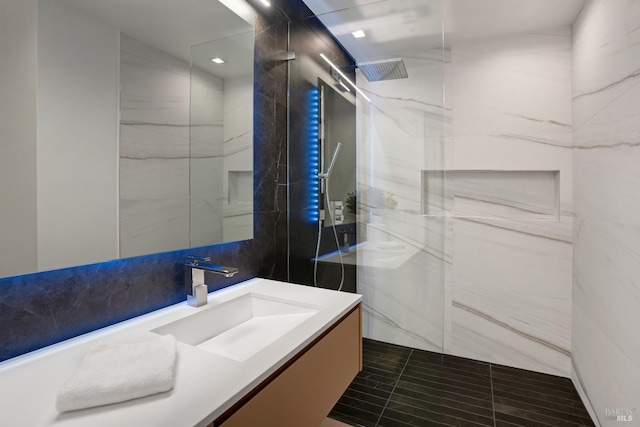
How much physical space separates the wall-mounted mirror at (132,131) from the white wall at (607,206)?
73.8 inches

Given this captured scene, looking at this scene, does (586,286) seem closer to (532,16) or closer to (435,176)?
(435,176)

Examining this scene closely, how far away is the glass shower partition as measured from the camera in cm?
192

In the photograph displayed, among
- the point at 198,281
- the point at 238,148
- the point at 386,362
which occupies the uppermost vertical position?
the point at 238,148

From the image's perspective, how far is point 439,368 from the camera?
1.99 m

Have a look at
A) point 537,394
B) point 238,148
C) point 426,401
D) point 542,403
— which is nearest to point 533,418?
point 542,403

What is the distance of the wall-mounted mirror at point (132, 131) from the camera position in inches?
36.2

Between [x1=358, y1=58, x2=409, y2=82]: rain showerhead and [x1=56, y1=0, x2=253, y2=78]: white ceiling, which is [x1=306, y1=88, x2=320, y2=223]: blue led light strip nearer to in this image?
[x1=358, y1=58, x2=409, y2=82]: rain showerhead

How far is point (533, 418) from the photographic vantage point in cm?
200

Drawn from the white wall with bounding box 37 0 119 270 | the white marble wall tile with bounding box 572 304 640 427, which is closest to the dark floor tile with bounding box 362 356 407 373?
the white marble wall tile with bounding box 572 304 640 427

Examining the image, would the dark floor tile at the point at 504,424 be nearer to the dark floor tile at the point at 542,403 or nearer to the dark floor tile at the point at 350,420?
the dark floor tile at the point at 542,403

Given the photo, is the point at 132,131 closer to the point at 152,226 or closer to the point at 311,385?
the point at 152,226

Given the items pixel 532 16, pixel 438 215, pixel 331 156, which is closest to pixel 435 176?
pixel 438 215

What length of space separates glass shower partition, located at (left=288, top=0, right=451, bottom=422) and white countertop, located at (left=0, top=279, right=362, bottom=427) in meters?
1.03

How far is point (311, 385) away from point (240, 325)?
476 millimetres
